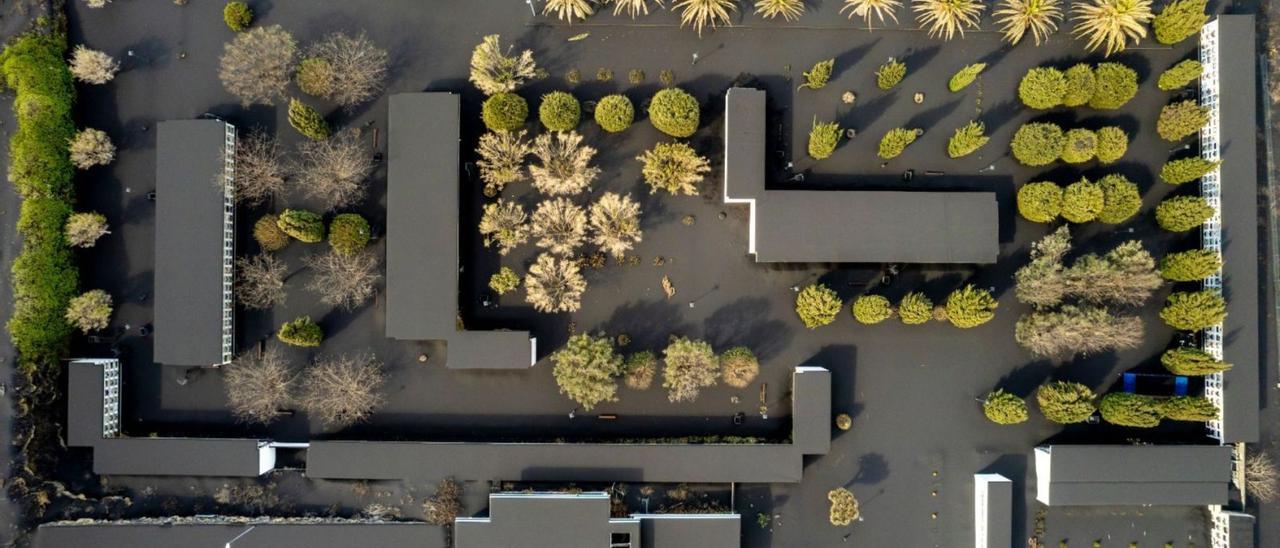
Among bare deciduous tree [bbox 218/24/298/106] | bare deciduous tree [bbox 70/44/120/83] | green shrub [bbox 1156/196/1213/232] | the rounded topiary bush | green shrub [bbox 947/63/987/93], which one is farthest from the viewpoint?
bare deciduous tree [bbox 218/24/298/106]

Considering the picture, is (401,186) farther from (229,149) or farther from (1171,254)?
(1171,254)

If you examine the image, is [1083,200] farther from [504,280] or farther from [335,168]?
[335,168]

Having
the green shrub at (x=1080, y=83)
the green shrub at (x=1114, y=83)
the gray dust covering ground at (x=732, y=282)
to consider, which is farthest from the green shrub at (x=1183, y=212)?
the green shrub at (x=1080, y=83)

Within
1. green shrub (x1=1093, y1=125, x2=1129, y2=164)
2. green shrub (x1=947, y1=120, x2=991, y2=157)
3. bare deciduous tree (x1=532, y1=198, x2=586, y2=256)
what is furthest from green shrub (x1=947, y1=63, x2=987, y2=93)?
bare deciduous tree (x1=532, y1=198, x2=586, y2=256)

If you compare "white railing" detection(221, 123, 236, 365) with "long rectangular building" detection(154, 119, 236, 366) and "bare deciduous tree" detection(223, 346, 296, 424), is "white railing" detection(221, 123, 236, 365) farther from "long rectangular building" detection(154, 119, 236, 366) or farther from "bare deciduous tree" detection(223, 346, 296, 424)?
"bare deciduous tree" detection(223, 346, 296, 424)

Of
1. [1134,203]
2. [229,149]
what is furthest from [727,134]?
[229,149]

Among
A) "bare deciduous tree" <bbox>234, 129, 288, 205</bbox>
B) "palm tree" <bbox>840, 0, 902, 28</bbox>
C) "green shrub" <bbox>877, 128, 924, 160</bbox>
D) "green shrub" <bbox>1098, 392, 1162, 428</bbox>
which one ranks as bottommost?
"green shrub" <bbox>1098, 392, 1162, 428</bbox>
